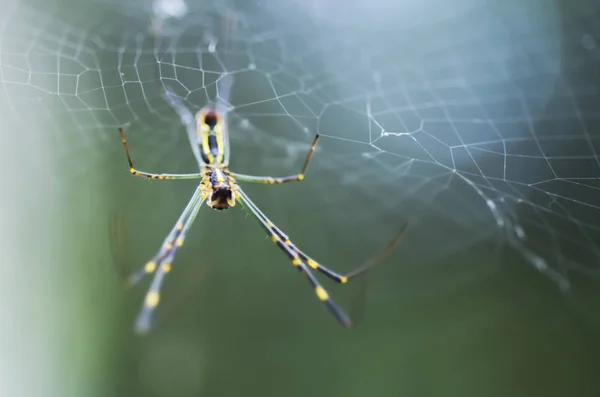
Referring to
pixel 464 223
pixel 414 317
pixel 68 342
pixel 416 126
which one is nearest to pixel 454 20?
pixel 416 126

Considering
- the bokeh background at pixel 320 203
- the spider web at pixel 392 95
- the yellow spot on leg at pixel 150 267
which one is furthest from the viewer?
the bokeh background at pixel 320 203

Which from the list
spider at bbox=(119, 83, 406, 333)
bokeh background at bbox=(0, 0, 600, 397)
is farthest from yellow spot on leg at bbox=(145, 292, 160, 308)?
bokeh background at bbox=(0, 0, 600, 397)

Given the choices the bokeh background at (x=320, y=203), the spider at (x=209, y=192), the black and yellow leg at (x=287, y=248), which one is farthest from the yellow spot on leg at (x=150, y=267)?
the bokeh background at (x=320, y=203)

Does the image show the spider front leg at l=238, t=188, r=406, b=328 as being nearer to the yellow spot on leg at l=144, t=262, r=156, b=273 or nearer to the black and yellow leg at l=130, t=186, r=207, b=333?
the black and yellow leg at l=130, t=186, r=207, b=333

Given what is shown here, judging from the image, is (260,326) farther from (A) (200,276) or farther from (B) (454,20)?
(B) (454,20)

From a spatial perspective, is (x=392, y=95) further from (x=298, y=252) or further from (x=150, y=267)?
(x=150, y=267)

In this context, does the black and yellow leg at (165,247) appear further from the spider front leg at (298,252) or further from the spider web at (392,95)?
the spider web at (392,95)

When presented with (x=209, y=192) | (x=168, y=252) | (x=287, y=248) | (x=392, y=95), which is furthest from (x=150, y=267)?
(x=392, y=95)
